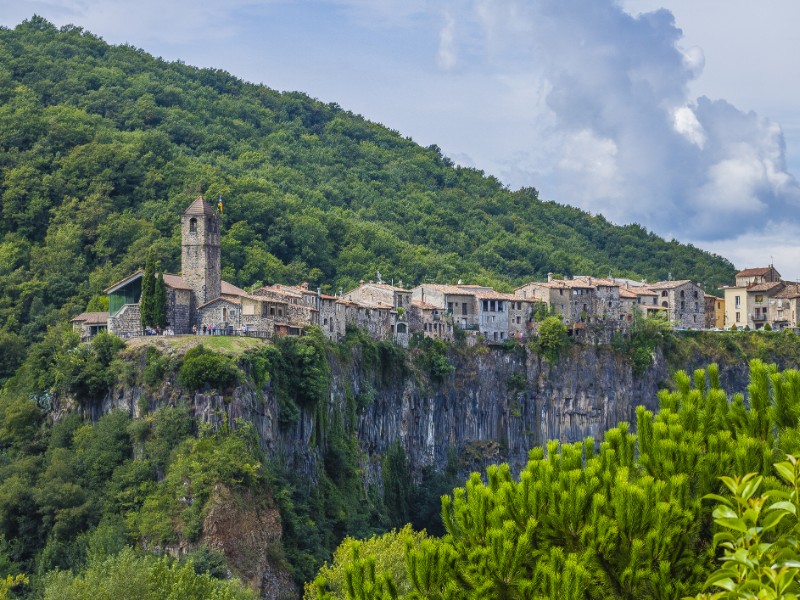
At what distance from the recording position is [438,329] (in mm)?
102938

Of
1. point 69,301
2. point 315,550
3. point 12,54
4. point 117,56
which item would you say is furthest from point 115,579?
point 117,56

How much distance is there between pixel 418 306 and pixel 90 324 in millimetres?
27060

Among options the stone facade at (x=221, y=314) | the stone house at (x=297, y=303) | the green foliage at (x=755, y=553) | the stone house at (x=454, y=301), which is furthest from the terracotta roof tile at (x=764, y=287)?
the green foliage at (x=755, y=553)

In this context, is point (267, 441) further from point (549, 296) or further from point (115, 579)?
point (549, 296)

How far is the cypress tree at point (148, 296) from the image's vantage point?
78.1m

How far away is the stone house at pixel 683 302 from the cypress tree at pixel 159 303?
2195 inches

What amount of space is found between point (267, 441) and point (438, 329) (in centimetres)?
3151

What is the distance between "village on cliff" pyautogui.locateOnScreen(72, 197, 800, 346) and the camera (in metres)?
80.0

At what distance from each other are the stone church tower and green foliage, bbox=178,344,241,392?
11245 millimetres

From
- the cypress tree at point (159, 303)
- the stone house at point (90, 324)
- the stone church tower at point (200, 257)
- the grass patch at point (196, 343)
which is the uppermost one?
the stone church tower at point (200, 257)

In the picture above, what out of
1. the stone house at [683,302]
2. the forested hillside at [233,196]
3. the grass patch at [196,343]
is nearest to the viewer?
the grass patch at [196,343]

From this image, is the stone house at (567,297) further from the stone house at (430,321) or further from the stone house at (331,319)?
the stone house at (331,319)

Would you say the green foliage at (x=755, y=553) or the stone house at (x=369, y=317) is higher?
the stone house at (x=369, y=317)

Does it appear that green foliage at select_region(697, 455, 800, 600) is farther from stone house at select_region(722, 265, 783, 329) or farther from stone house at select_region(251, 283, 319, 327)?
stone house at select_region(722, 265, 783, 329)
